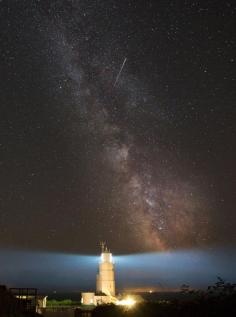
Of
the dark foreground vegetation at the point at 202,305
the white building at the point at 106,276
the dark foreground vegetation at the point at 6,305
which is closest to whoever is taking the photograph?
the dark foreground vegetation at the point at 202,305

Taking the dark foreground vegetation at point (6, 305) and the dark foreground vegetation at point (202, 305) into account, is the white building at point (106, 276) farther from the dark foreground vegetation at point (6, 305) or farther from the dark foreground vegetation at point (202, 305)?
the dark foreground vegetation at point (202, 305)

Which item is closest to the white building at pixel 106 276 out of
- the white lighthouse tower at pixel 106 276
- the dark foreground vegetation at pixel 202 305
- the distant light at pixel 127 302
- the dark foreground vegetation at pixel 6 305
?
the white lighthouse tower at pixel 106 276

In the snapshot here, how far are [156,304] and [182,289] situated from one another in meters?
4.17

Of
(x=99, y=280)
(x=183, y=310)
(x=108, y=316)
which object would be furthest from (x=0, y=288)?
(x=99, y=280)

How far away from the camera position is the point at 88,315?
28.2 meters

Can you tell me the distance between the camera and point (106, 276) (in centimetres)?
5459

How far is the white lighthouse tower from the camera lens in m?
54.2

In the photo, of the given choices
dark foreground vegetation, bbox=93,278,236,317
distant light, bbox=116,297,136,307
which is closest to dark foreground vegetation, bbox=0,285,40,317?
distant light, bbox=116,297,136,307

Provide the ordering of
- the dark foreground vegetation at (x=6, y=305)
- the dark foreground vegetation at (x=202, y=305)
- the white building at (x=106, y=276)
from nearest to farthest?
the dark foreground vegetation at (x=202, y=305), the dark foreground vegetation at (x=6, y=305), the white building at (x=106, y=276)

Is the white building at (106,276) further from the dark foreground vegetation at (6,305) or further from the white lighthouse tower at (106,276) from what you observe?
the dark foreground vegetation at (6,305)

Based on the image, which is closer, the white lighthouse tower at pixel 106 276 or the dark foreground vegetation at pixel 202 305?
the dark foreground vegetation at pixel 202 305

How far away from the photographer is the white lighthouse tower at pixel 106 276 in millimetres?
54188

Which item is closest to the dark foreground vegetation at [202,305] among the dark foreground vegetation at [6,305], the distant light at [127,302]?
the distant light at [127,302]

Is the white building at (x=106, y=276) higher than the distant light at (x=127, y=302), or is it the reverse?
the white building at (x=106, y=276)
